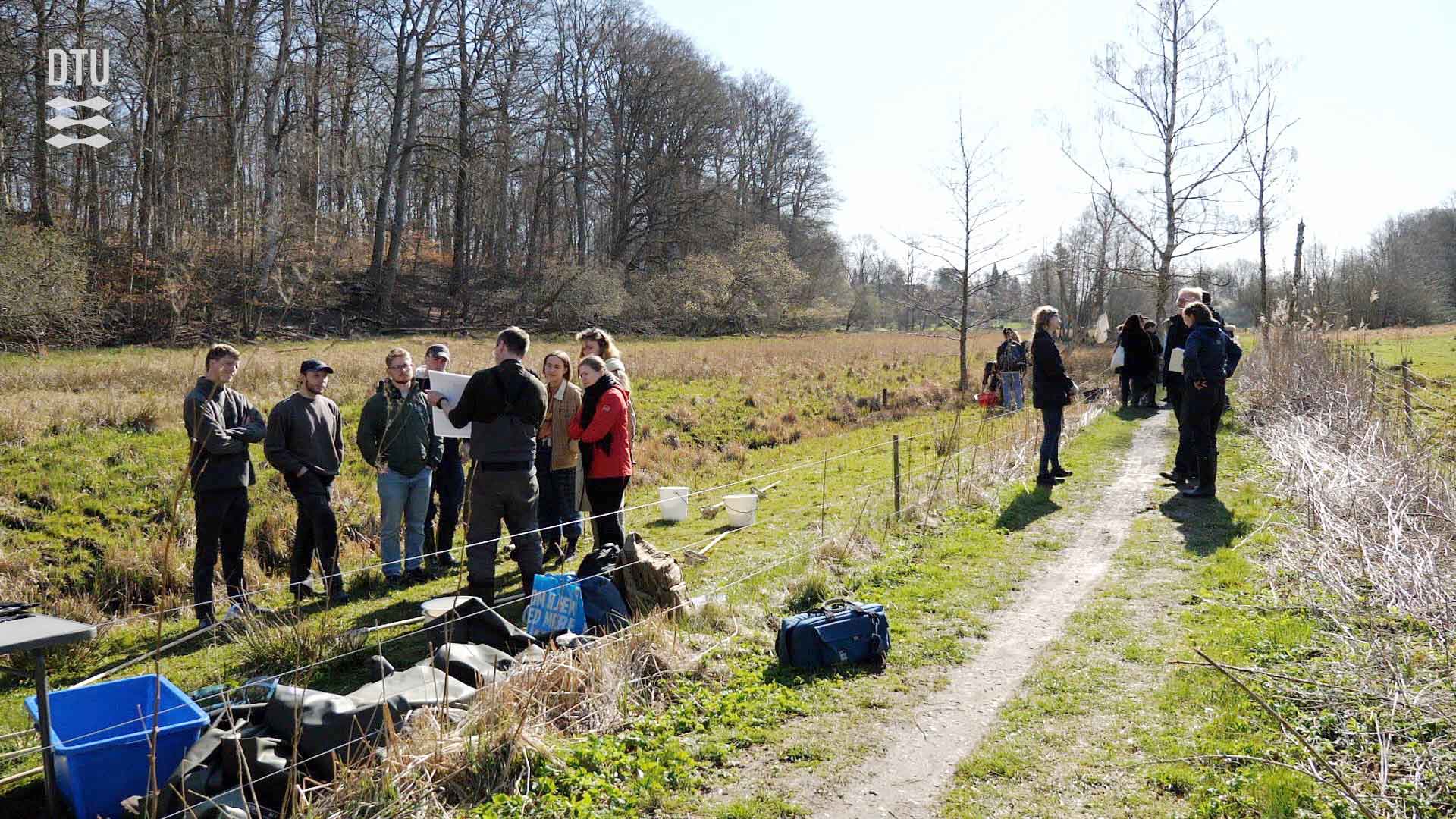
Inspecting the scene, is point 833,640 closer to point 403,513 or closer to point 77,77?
point 403,513

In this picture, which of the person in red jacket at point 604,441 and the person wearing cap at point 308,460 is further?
the person in red jacket at point 604,441

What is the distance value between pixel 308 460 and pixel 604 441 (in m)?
2.18

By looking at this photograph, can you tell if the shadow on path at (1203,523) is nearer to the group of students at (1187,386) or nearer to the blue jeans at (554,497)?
the group of students at (1187,386)

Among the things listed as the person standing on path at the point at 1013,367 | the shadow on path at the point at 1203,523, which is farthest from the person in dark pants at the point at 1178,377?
the person standing on path at the point at 1013,367

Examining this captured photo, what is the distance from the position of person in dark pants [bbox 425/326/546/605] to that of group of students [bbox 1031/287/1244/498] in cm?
566

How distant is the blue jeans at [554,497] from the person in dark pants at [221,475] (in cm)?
219

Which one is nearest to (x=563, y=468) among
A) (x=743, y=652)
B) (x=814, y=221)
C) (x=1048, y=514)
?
(x=743, y=652)

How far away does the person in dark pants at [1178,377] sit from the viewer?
29.4 feet

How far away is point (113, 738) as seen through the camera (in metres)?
3.53

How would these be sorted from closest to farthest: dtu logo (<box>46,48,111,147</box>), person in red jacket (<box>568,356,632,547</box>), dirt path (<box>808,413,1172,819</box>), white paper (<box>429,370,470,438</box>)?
dirt path (<box>808,413,1172,819</box>), person in red jacket (<box>568,356,632,547</box>), white paper (<box>429,370,470,438</box>), dtu logo (<box>46,48,111,147</box>)

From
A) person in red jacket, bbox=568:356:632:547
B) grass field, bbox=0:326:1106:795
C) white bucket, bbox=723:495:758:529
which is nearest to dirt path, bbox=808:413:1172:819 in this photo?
grass field, bbox=0:326:1106:795

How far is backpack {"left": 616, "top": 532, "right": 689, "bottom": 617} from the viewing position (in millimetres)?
5496

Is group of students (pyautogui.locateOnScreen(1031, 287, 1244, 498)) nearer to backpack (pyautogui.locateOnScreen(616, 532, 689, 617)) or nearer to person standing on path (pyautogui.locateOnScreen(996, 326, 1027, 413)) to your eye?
person standing on path (pyautogui.locateOnScreen(996, 326, 1027, 413))

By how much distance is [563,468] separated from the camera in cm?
731
